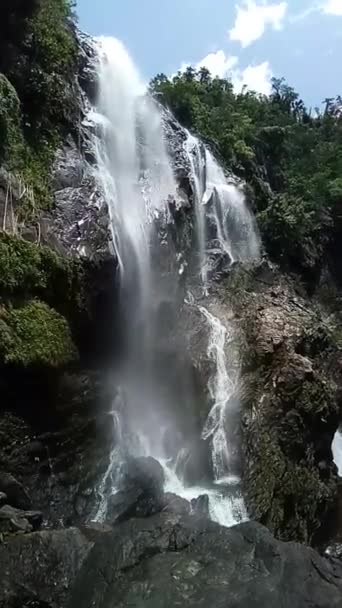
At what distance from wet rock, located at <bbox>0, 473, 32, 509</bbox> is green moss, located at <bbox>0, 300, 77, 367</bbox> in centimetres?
213

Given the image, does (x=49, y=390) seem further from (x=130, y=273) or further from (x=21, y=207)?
(x=130, y=273)

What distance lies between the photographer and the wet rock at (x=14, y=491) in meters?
9.80

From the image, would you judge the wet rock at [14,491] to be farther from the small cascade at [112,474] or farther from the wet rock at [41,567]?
the wet rock at [41,567]

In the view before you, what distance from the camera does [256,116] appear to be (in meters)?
38.2

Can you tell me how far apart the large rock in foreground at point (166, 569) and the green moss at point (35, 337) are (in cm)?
430

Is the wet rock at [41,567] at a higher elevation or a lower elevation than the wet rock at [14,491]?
lower

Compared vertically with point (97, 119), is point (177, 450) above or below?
below

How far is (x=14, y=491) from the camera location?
32.6 feet

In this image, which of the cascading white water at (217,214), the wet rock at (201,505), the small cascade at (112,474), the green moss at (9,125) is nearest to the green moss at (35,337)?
the small cascade at (112,474)

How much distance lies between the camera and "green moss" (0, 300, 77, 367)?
11.2 meters

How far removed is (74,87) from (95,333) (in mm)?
8370

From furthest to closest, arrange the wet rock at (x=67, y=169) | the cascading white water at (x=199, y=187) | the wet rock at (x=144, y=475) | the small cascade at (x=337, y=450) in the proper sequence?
1. the cascading white water at (x=199, y=187)
2. the small cascade at (x=337, y=450)
3. the wet rock at (x=67, y=169)
4. the wet rock at (x=144, y=475)

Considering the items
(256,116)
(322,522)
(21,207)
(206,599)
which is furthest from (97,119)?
(256,116)

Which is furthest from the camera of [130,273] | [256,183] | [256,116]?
[256,116]
